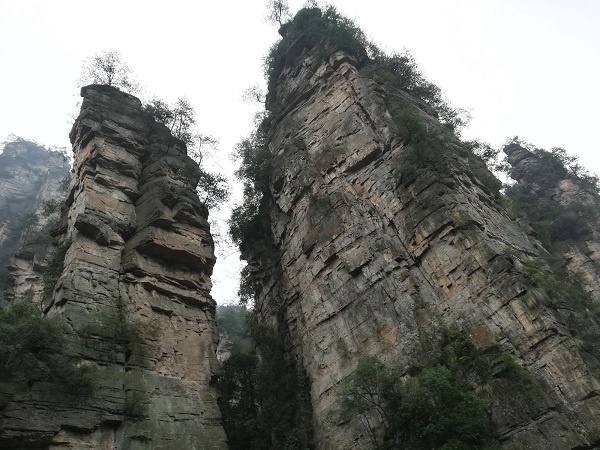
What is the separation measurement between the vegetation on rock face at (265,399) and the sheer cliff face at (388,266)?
0.91 meters

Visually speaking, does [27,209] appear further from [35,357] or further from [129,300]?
[35,357]

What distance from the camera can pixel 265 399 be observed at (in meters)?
19.5

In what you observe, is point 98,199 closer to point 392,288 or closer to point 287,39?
point 392,288

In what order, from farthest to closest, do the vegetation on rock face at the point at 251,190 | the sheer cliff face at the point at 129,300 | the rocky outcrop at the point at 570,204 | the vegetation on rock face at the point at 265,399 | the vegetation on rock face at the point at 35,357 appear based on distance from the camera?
the rocky outcrop at the point at 570,204 < the vegetation on rock face at the point at 251,190 < the vegetation on rock face at the point at 265,399 < the sheer cliff face at the point at 129,300 < the vegetation on rock face at the point at 35,357

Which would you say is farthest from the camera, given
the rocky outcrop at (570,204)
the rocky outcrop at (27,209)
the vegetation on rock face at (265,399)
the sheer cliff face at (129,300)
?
the rocky outcrop at (570,204)

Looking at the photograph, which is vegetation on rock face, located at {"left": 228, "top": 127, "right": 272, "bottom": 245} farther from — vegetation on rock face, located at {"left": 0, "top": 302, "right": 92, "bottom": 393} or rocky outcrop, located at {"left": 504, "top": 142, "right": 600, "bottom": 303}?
rocky outcrop, located at {"left": 504, "top": 142, "right": 600, "bottom": 303}

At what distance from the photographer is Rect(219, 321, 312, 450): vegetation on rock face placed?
18453 mm

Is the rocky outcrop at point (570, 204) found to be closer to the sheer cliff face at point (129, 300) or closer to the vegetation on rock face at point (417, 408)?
the vegetation on rock face at point (417, 408)

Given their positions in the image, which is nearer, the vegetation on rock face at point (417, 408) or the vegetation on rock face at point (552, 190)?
the vegetation on rock face at point (417, 408)

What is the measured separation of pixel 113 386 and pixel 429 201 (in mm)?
13648

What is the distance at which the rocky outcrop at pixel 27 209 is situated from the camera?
32031 millimetres

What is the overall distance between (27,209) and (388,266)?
189 ft

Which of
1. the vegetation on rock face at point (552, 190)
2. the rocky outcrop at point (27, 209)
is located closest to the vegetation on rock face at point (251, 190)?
the rocky outcrop at point (27, 209)

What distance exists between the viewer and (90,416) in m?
13.0
